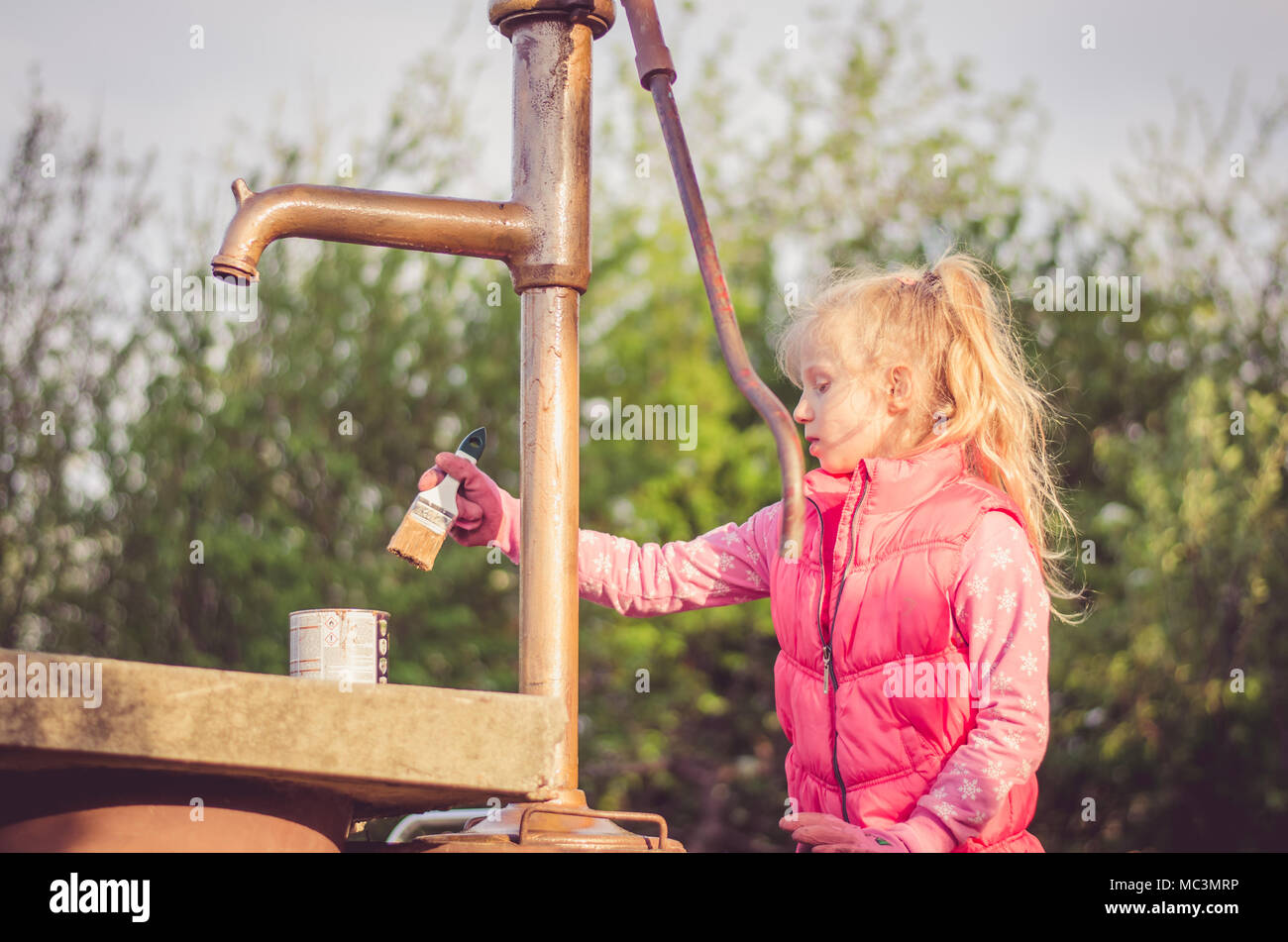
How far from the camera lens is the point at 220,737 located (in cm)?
117

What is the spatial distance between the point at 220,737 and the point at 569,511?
2.02 feet

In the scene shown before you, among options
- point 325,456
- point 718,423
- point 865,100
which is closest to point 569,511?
point 325,456

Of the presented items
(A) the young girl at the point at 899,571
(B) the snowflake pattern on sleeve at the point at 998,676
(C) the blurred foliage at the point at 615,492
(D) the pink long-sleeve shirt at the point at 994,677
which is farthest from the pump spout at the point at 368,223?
(C) the blurred foliage at the point at 615,492

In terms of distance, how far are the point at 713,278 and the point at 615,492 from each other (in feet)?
20.5

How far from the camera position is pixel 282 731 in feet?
3.89

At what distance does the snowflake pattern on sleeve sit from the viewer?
1.80 meters

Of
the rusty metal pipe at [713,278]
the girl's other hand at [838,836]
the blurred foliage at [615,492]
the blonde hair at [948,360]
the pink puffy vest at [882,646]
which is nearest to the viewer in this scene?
the rusty metal pipe at [713,278]

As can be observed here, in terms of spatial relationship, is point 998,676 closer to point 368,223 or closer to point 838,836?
point 838,836

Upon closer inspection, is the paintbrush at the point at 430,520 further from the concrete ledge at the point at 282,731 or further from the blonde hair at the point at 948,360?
the blonde hair at the point at 948,360

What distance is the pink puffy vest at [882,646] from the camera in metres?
1.92

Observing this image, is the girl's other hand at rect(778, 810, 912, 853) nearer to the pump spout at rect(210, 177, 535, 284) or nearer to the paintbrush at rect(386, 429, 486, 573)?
the paintbrush at rect(386, 429, 486, 573)

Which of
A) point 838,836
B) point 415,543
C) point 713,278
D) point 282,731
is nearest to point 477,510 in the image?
point 415,543

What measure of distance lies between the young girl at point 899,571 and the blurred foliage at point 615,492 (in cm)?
436

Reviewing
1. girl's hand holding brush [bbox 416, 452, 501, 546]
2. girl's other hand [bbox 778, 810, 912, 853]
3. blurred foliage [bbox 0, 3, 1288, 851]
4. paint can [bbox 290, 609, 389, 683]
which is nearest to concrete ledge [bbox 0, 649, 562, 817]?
paint can [bbox 290, 609, 389, 683]
